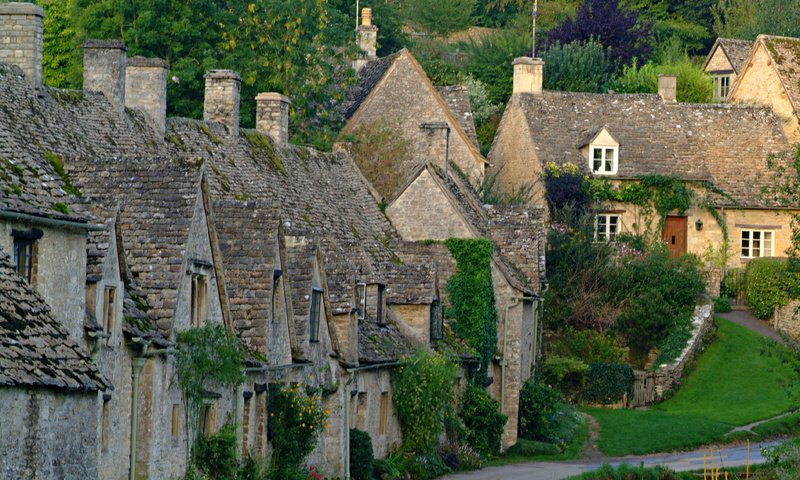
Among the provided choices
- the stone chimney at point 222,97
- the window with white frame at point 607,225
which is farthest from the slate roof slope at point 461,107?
the stone chimney at point 222,97

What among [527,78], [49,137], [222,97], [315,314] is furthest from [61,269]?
[527,78]

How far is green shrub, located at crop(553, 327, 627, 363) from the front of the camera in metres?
62.3

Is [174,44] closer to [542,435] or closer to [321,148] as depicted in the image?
[321,148]

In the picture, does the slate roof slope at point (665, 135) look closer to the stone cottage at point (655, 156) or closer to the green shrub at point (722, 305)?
the stone cottage at point (655, 156)

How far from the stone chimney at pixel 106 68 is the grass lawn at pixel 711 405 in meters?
18.6

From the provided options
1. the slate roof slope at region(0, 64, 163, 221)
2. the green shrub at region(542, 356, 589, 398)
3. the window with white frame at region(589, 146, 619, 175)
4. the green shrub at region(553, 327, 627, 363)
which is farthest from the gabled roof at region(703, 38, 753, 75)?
the slate roof slope at region(0, 64, 163, 221)

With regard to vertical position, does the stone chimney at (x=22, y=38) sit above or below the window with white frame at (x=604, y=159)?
below

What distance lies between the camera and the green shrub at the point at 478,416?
1815 inches

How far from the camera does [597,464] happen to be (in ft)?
151

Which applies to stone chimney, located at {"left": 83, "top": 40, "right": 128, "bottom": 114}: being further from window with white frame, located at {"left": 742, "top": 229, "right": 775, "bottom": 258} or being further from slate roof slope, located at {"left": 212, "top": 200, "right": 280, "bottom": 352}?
window with white frame, located at {"left": 742, "top": 229, "right": 775, "bottom": 258}

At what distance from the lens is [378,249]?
46.8m

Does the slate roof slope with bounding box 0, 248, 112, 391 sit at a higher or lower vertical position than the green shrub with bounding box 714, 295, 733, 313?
lower

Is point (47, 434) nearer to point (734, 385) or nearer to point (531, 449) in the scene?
point (531, 449)

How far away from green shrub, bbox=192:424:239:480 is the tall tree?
66.7 meters
